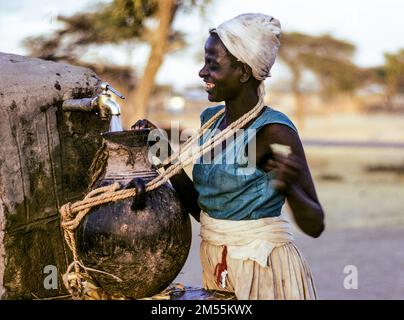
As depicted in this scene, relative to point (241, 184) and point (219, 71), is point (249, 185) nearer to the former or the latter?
point (241, 184)

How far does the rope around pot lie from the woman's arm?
10 cm

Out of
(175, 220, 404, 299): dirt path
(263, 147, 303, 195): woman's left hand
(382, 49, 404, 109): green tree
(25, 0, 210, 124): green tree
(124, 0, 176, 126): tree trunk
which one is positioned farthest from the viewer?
(382, 49, 404, 109): green tree

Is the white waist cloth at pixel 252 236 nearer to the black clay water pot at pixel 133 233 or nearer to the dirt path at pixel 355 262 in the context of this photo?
the black clay water pot at pixel 133 233

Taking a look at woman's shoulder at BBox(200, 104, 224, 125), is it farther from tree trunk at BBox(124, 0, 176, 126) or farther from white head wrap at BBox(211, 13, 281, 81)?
tree trunk at BBox(124, 0, 176, 126)

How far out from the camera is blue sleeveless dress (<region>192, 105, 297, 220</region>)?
6.88ft

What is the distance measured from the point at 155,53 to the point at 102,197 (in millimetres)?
6120

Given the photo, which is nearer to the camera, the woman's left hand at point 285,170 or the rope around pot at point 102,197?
the woman's left hand at point 285,170

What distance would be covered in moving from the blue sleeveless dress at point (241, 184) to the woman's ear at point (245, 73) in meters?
0.11

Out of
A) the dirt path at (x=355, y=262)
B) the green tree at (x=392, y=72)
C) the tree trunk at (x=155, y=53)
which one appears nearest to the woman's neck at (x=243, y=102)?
the dirt path at (x=355, y=262)

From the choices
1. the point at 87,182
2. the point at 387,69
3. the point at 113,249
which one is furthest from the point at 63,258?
the point at 387,69

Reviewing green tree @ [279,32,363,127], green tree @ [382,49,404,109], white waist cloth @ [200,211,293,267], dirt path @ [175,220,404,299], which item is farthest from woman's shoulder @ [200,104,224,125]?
green tree @ [382,49,404,109]

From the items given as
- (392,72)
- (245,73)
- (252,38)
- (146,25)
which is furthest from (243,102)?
(392,72)

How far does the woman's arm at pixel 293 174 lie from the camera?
193cm
